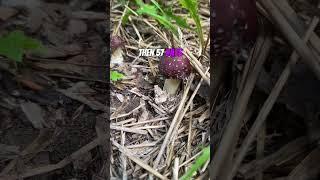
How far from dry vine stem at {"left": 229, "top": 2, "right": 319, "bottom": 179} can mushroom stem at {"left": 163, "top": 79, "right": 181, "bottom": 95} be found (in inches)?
5.2

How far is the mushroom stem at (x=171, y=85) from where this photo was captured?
806 millimetres

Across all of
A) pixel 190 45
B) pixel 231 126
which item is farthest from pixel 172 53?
pixel 231 126

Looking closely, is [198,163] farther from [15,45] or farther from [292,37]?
[15,45]

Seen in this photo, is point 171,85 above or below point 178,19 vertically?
below

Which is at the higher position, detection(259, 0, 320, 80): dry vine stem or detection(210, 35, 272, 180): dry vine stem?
detection(259, 0, 320, 80): dry vine stem

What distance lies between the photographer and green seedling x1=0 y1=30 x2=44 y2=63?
0.88 m

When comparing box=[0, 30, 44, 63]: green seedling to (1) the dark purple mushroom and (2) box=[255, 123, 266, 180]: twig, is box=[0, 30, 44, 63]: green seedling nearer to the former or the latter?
(1) the dark purple mushroom

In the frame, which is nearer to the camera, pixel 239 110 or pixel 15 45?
pixel 239 110

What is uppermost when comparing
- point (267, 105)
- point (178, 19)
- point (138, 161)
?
point (178, 19)

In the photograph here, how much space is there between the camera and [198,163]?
2.61 ft

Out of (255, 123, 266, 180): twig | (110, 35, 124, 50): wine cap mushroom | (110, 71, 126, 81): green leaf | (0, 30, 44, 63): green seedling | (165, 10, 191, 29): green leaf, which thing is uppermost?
(165, 10, 191, 29): green leaf

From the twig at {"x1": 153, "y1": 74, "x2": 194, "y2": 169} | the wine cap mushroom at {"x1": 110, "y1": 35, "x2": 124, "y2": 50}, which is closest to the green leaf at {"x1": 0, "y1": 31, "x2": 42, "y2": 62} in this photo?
the wine cap mushroom at {"x1": 110, "y1": 35, "x2": 124, "y2": 50}

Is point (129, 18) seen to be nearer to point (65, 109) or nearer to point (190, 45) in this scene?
point (190, 45)

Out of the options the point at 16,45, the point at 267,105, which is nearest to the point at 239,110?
the point at 267,105
